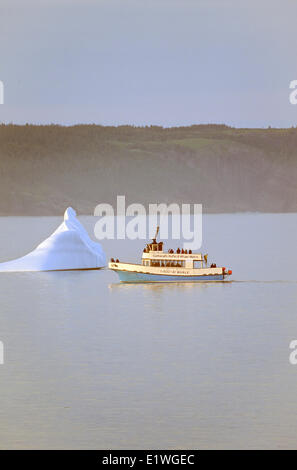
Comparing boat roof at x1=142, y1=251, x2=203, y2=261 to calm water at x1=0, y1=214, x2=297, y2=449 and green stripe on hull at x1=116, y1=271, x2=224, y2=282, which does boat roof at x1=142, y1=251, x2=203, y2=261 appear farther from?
calm water at x1=0, y1=214, x2=297, y2=449

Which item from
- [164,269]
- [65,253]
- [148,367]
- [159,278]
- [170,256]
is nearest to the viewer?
[148,367]

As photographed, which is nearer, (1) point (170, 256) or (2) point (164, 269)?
(1) point (170, 256)

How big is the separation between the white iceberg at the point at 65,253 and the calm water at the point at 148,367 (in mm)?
3505

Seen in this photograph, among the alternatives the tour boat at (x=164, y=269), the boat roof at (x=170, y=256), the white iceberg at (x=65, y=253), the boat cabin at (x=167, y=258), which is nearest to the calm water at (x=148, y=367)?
the tour boat at (x=164, y=269)

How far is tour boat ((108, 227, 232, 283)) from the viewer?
54.5 meters

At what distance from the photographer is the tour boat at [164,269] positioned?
54.5m

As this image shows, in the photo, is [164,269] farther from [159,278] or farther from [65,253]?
[65,253]

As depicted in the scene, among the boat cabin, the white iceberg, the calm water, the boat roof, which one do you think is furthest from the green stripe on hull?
the white iceberg

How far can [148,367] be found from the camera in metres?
30.2

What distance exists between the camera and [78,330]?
39.1 m

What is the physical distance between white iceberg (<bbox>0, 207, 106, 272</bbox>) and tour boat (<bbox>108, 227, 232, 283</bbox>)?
3.59 meters

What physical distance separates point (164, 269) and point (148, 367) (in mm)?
25290

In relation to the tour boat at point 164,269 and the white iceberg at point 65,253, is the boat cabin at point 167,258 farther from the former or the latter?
the white iceberg at point 65,253

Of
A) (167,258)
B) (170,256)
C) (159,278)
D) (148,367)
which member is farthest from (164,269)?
(148,367)
